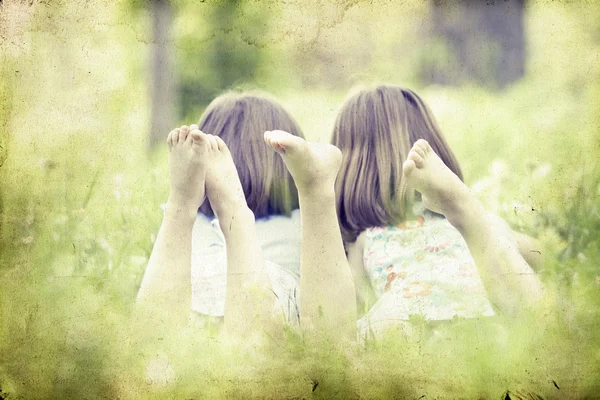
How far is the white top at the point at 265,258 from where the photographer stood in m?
3.08

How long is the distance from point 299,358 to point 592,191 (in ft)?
4.74

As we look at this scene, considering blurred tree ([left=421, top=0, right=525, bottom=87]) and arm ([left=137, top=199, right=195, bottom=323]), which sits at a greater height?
blurred tree ([left=421, top=0, right=525, bottom=87])

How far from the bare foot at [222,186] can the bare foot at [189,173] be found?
26 millimetres

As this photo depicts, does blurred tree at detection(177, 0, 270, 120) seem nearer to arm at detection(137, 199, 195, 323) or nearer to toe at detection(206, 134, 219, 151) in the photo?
toe at detection(206, 134, 219, 151)

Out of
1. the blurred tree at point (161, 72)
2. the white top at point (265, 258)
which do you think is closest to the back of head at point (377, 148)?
the white top at point (265, 258)

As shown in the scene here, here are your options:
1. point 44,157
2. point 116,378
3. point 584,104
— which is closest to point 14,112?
point 44,157

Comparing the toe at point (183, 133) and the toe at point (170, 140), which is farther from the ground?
the toe at point (183, 133)

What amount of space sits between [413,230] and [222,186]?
2.71 ft

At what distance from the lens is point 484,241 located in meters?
3.09

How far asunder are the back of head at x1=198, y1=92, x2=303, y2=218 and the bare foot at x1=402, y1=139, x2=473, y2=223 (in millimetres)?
495

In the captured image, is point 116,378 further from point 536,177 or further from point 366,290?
point 536,177

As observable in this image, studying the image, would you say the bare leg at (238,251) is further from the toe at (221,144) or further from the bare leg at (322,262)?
the bare leg at (322,262)

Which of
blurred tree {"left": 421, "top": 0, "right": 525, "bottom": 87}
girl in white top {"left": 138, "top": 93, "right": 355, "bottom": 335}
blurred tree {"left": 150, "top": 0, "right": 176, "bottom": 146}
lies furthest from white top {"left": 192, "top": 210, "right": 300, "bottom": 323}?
blurred tree {"left": 421, "top": 0, "right": 525, "bottom": 87}

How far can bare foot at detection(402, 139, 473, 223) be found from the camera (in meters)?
3.04
